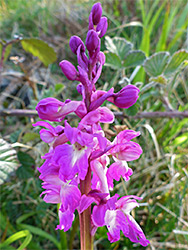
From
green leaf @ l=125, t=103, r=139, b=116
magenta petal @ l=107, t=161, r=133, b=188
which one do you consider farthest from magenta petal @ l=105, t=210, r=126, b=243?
green leaf @ l=125, t=103, r=139, b=116

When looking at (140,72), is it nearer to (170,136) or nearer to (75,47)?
(170,136)

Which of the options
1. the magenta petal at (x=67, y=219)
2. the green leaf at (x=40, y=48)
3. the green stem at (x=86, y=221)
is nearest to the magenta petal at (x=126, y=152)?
the green stem at (x=86, y=221)

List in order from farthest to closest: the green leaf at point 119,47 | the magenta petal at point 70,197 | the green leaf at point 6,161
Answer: the green leaf at point 119,47
the green leaf at point 6,161
the magenta petal at point 70,197

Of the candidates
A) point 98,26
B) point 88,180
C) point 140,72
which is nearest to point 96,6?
point 98,26

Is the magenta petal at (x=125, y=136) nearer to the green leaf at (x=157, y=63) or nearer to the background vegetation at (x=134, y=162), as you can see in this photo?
the background vegetation at (x=134, y=162)

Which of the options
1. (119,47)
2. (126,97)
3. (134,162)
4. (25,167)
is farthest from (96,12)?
(134,162)
